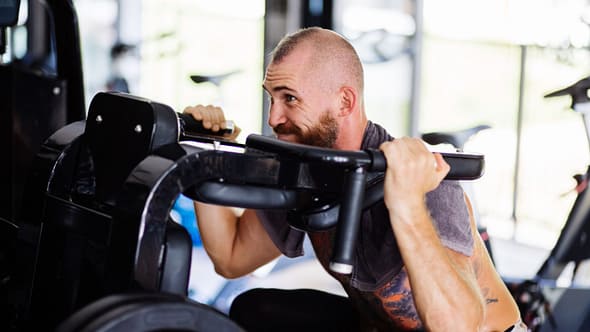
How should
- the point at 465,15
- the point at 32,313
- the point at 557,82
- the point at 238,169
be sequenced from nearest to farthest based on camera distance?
the point at 238,169, the point at 32,313, the point at 557,82, the point at 465,15

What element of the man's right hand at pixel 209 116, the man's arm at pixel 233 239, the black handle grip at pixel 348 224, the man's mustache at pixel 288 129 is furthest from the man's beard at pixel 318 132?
the black handle grip at pixel 348 224

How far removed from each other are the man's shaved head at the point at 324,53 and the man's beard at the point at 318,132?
0.07 m

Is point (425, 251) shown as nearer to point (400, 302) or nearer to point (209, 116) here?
point (400, 302)

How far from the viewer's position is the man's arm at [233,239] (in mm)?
1732

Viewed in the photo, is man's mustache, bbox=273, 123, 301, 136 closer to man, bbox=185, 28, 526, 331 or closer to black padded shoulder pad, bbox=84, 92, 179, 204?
man, bbox=185, 28, 526, 331

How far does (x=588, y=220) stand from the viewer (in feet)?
9.07

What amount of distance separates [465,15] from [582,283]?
43.8 inches

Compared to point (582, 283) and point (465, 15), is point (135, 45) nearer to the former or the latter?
point (465, 15)

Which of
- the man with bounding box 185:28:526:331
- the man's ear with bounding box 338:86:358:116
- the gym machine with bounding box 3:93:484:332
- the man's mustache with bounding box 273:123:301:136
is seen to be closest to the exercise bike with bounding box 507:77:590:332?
the man with bounding box 185:28:526:331

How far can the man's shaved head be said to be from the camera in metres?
1.50

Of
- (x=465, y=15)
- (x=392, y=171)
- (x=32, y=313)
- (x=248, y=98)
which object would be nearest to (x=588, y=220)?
(x=465, y=15)

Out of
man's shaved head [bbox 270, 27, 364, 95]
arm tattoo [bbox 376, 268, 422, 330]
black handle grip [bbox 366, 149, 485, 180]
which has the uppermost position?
man's shaved head [bbox 270, 27, 364, 95]

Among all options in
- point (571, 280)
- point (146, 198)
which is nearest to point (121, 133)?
point (146, 198)

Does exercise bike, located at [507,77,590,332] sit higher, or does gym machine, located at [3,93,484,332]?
gym machine, located at [3,93,484,332]
